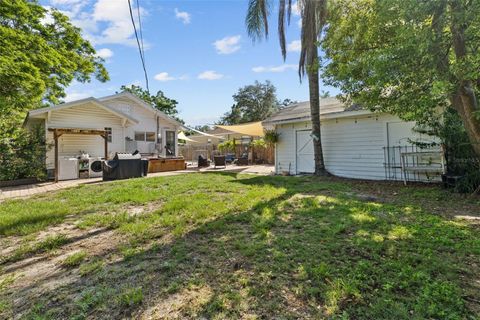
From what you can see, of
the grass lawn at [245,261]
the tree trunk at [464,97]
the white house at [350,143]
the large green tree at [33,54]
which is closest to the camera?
the grass lawn at [245,261]

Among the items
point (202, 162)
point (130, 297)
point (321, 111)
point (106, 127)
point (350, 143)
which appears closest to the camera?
point (130, 297)

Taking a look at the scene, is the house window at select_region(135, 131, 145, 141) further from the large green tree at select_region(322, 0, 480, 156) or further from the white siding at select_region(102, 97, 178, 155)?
the large green tree at select_region(322, 0, 480, 156)

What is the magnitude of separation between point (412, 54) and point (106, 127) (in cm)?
1386

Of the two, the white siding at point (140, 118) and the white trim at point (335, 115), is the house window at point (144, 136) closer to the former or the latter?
the white siding at point (140, 118)

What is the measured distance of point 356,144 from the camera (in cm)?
963

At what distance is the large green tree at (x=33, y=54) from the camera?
6.79m

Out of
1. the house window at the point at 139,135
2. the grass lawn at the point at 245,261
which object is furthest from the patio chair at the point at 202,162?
the grass lawn at the point at 245,261

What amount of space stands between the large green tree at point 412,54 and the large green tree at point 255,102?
1410 inches

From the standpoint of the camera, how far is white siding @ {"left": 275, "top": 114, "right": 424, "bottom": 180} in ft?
29.5

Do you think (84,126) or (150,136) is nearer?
(84,126)

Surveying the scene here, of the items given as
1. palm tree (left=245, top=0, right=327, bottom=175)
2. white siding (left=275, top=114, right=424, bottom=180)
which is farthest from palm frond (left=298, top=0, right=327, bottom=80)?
white siding (left=275, top=114, right=424, bottom=180)

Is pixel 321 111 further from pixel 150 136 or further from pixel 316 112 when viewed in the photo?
pixel 150 136

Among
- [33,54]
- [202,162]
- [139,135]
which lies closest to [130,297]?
[33,54]

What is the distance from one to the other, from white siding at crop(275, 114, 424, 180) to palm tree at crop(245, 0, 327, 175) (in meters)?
0.77
